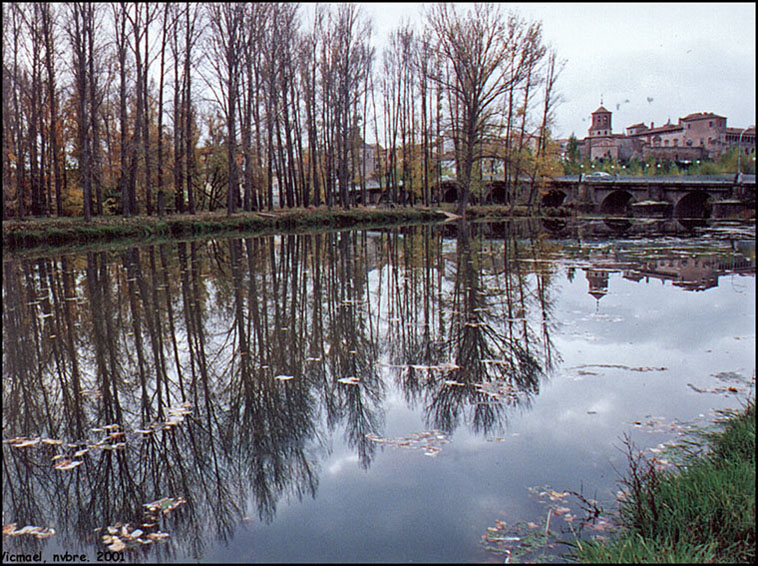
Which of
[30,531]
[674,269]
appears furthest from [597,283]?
[30,531]

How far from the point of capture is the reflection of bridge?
5025cm

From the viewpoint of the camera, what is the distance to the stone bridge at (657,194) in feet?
165

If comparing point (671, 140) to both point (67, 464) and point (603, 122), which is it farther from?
point (67, 464)

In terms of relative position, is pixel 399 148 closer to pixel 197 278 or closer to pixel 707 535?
pixel 197 278

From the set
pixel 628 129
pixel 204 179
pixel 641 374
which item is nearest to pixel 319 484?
pixel 641 374

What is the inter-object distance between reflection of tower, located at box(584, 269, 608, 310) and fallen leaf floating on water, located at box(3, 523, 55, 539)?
8.33 m

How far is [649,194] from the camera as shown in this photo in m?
55.9

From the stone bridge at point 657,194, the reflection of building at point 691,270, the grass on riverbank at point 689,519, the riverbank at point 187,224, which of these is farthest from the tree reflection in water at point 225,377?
the stone bridge at point 657,194

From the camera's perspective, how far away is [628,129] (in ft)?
491

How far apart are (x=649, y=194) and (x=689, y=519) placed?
191ft

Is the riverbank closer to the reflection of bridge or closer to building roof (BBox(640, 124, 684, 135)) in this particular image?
the reflection of bridge

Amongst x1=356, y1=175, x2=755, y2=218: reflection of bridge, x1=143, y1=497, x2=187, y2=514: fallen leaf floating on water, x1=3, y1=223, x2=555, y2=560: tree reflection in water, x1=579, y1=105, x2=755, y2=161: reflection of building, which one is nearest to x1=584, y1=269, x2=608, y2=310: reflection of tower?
x1=3, y1=223, x2=555, y2=560: tree reflection in water

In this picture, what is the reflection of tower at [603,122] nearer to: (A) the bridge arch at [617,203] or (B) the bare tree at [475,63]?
(A) the bridge arch at [617,203]

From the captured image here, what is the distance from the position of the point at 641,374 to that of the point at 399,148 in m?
46.2
